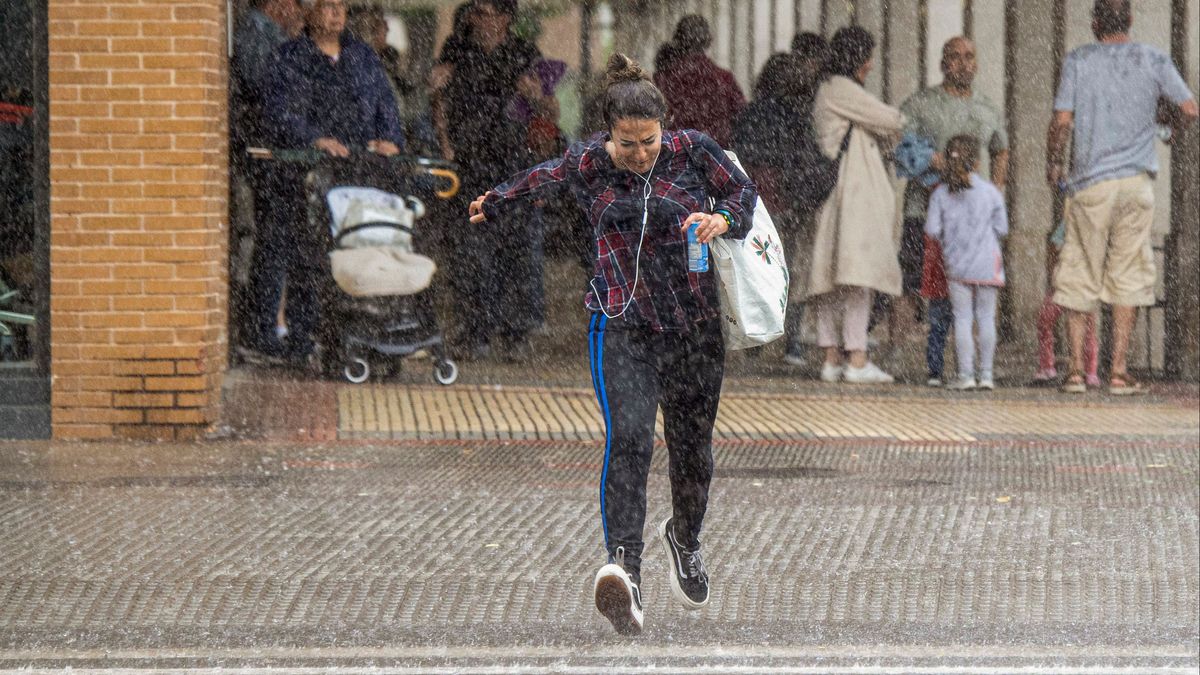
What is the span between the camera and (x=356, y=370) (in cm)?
1145

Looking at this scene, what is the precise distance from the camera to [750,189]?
5703 millimetres

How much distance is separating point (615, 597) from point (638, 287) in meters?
0.89

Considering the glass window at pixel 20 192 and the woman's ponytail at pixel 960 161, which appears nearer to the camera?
the glass window at pixel 20 192

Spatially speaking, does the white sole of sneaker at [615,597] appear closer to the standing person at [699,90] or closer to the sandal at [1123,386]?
the standing person at [699,90]

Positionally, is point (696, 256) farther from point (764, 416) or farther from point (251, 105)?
point (251, 105)

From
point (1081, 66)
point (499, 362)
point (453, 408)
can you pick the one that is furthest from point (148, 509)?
point (1081, 66)

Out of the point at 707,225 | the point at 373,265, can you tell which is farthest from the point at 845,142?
the point at 707,225

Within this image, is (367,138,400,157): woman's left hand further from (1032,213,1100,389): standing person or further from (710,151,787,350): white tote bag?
(710,151,787,350): white tote bag

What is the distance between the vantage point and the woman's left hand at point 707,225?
17.9ft

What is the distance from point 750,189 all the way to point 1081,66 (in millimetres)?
6866

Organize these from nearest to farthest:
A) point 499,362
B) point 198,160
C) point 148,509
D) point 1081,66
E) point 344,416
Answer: point 148,509 < point 198,160 < point 344,416 < point 1081,66 < point 499,362

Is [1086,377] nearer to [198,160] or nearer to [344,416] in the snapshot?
[344,416]

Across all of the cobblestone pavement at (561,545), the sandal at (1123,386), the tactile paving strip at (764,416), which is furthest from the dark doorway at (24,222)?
the sandal at (1123,386)

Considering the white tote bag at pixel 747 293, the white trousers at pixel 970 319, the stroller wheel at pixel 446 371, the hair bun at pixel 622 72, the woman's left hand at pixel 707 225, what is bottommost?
the stroller wheel at pixel 446 371
